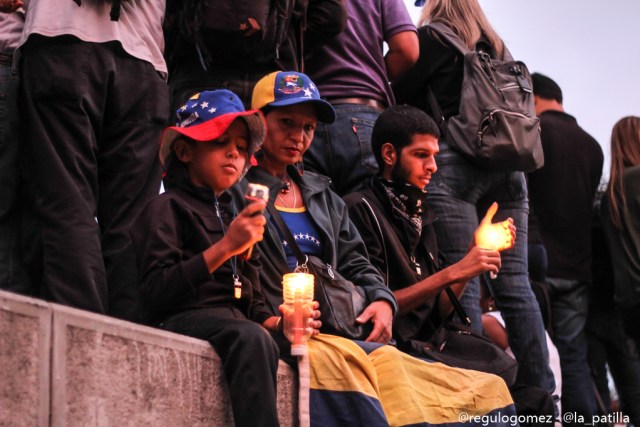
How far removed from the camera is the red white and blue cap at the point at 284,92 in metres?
4.92

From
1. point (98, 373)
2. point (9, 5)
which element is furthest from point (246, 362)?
point (9, 5)

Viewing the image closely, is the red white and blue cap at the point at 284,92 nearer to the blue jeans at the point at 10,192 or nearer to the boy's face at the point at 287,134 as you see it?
the boy's face at the point at 287,134

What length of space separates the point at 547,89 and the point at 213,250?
4361 mm

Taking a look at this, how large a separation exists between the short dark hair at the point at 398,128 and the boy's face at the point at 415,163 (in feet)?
0.11

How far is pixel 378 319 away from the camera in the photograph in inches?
185

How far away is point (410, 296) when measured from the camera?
17.0 ft

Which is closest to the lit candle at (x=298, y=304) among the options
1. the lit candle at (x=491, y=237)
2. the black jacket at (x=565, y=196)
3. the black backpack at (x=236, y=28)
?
the black backpack at (x=236, y=28)

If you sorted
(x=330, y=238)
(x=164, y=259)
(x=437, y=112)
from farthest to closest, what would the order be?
1. (x=437, y=112)
2. (x=330, y=238)
3. (x=164, y=259)

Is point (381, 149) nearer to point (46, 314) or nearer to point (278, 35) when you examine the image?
point (278, 35)

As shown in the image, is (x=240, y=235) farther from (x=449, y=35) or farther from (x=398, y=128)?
(x=449, y=35)

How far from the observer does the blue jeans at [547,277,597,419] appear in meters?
6.68

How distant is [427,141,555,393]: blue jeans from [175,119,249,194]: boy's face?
1703mm

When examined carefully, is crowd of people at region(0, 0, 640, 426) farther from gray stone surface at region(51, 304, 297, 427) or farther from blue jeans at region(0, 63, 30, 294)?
gray stone surface at region(51, 304, 297, 427)

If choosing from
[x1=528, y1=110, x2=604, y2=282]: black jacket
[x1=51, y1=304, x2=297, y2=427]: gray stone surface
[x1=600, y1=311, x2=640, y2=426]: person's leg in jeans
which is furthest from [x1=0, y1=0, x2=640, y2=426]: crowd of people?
[x1=600, y1=311, x2=640, y2=426]: person's leg in jeans
